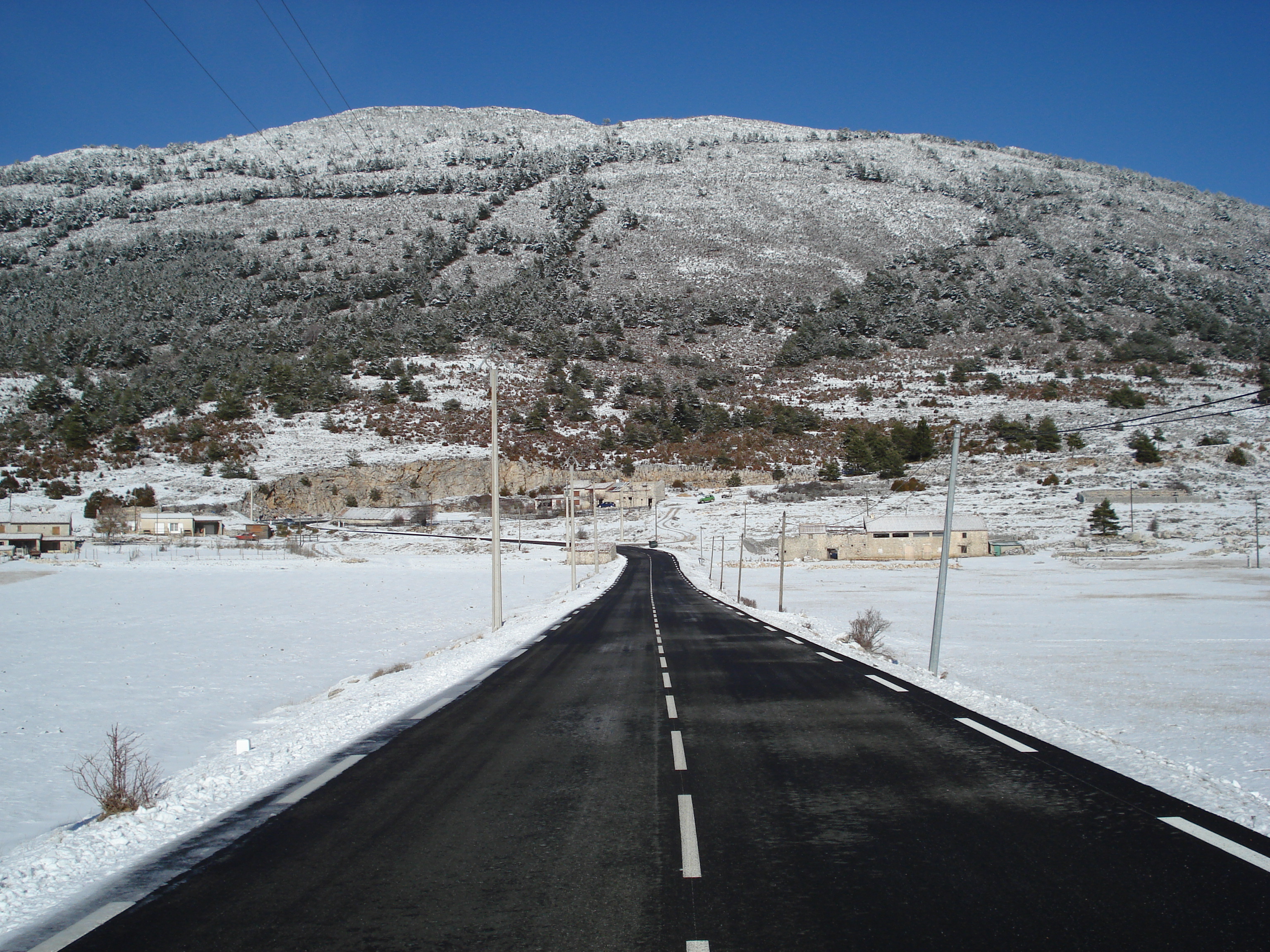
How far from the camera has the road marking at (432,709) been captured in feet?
33.8

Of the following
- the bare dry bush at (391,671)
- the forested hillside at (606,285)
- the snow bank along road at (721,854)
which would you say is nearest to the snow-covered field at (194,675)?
the bare dry bush at (391,671)

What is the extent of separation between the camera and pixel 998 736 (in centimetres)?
864

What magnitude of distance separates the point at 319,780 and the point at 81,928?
10.1 feet

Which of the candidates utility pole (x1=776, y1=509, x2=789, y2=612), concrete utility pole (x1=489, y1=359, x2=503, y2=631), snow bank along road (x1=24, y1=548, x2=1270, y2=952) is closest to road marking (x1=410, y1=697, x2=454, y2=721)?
snow bank along road (x1=24, y1=548, x2=1270, y2=952)

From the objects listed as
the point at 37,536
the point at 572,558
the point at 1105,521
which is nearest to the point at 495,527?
the point at 572,558

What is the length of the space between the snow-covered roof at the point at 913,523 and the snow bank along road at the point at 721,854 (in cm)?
6288

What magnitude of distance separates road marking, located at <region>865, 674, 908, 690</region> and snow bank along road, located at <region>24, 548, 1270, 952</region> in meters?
2.50

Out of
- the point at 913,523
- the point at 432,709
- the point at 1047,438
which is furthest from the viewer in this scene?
the point at 1047,438

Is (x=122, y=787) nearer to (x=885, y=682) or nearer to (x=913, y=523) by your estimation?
(x=885, y=682)

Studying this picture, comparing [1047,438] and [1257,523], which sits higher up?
[1047,438]

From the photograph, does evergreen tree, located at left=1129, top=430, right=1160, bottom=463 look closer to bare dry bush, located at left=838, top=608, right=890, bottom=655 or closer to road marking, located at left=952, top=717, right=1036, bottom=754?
bare dry bush, located at left=838, top=608, right=890, bottom=655

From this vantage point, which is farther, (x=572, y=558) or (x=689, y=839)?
(x=572, y=558)

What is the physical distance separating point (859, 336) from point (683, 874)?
145631 millimetres

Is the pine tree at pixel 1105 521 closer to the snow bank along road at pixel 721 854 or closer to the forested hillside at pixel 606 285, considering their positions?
the forested hillside at pixel 606 285
